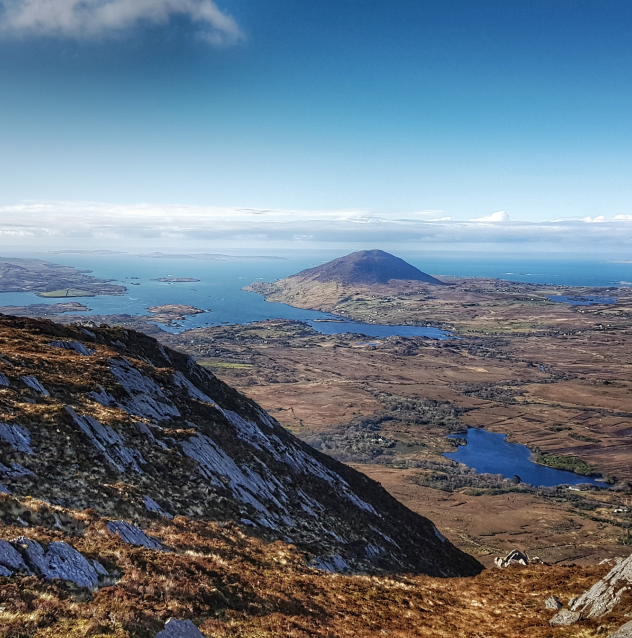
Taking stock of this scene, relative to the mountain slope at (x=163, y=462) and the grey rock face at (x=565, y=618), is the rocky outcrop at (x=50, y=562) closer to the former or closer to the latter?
the mountain slope at (x=163, y=462)

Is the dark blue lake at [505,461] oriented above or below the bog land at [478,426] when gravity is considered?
below

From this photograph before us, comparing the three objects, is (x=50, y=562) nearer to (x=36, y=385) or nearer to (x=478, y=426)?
(x=36, y=385)

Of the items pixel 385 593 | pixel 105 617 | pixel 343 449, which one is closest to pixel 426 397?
pixel 343 449

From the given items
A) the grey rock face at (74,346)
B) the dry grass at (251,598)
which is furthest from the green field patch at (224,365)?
the dry grass at (251,598)

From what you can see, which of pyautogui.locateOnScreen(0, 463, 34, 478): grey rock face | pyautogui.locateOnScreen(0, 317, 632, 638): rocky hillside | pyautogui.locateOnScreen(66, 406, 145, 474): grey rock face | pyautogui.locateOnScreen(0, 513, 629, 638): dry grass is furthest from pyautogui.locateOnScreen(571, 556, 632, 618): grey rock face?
pyautogui.locateOnScreen(0, 463, 34, 478): grey rock face

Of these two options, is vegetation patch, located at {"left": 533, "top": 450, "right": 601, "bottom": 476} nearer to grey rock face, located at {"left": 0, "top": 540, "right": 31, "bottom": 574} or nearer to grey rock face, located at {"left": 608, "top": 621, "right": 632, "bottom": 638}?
grey rock face, located at {"left": 608, "top": 621, "right": 632, "bottom": 638}
